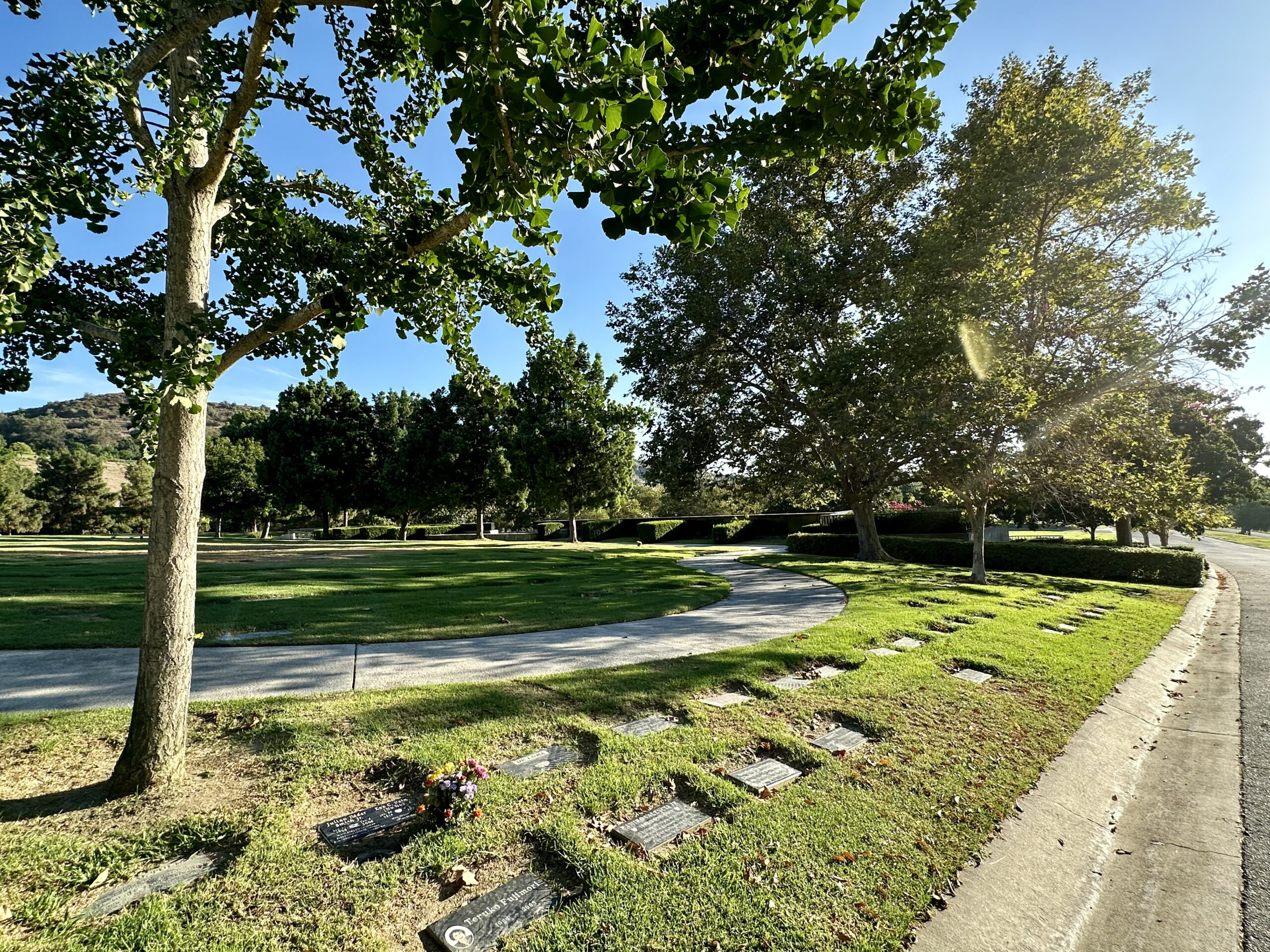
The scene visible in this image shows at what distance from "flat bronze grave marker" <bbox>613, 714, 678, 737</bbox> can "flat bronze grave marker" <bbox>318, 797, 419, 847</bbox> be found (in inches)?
54.2

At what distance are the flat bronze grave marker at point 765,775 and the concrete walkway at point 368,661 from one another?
2.15 metres

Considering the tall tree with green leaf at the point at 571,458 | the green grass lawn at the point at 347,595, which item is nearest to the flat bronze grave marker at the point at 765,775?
the green grass lawn at the point at 347,595

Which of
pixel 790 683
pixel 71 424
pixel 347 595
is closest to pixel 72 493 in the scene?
pixel 347 595

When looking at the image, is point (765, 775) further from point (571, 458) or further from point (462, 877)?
point (571, 458)

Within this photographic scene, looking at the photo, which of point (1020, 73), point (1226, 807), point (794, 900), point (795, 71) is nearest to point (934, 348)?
point (1020, 73)

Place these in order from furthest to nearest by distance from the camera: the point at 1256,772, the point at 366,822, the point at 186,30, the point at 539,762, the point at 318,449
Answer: the point at 318,449 → the point at 1256,772 → the point at 539,762 → the point at 186,30 → the point at 366,822

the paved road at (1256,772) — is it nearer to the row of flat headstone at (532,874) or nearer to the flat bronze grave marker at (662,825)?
the row of flat headstone at (532,874)

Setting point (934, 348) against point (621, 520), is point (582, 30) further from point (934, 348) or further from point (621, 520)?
point (621, 520)

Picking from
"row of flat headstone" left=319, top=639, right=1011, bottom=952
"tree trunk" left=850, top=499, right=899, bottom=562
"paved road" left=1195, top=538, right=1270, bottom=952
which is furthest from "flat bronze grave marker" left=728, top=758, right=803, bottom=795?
"tree trunk" left=850, top=499, right=899, bottom=562

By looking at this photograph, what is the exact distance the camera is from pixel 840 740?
12.1ft

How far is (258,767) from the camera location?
2.94 meters

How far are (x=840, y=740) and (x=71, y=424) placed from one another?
141712 mm

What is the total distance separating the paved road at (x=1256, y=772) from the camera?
239 cm

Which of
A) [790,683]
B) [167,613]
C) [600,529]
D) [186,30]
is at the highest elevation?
→ [186,30]
